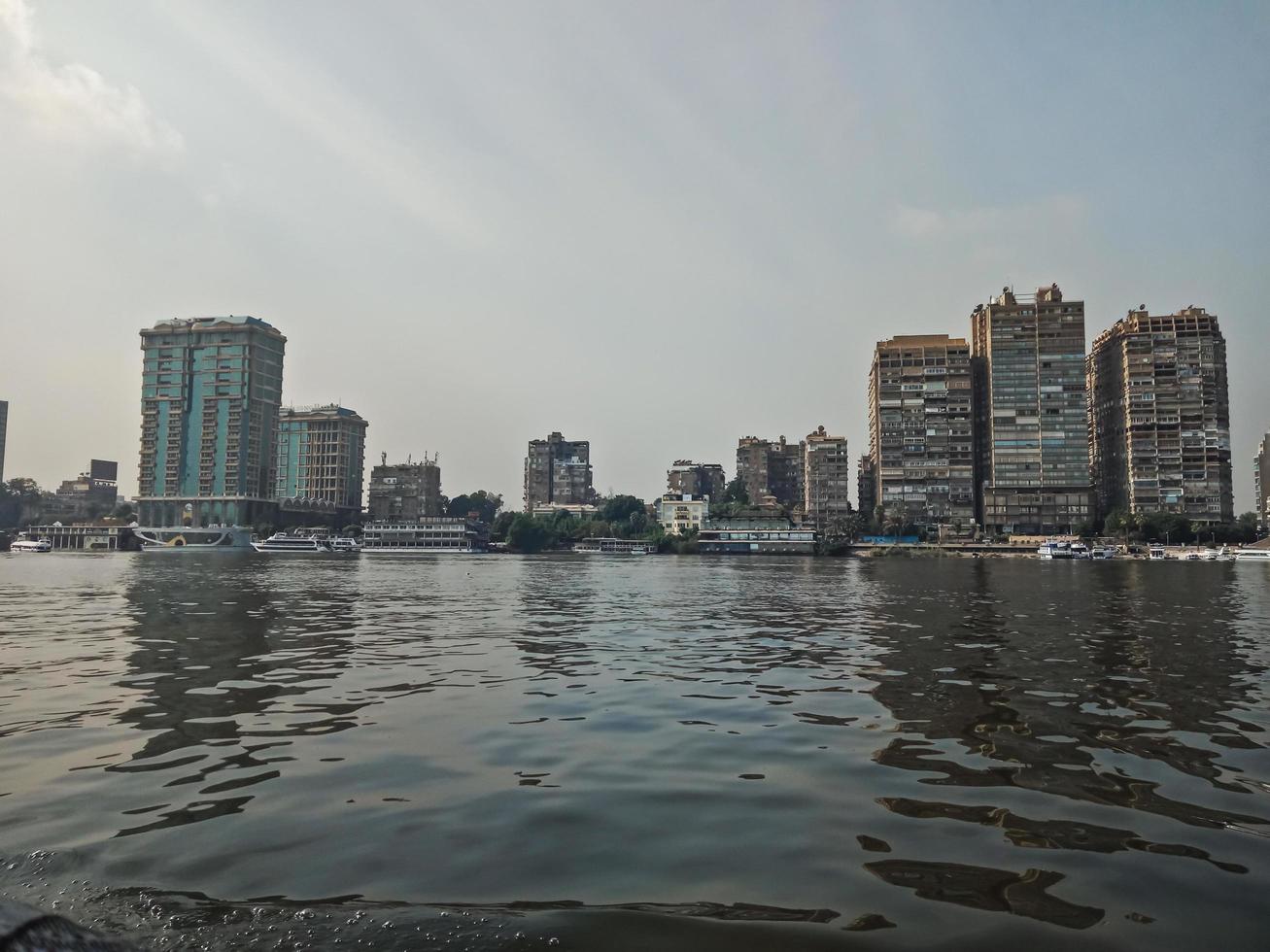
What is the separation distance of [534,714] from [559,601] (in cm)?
2568

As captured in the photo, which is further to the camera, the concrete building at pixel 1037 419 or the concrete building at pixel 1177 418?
the concrete building at pixel 1037 419

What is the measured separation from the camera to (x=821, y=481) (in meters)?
186

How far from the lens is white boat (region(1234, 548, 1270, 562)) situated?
122 m

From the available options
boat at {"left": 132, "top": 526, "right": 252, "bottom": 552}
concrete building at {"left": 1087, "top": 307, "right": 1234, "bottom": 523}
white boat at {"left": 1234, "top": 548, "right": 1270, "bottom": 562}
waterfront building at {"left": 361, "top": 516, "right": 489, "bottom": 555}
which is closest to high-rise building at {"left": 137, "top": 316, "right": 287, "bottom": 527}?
boat at {"left": 132, "top": 526, "right": 252, "bottom": 552}

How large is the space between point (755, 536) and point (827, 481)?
25.5 metres

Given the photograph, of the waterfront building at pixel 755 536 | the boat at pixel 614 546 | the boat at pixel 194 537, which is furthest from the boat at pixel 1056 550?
the boat at pixel 194 537

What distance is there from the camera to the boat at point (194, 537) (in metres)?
178

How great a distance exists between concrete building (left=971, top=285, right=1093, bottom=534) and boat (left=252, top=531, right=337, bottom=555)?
477ft

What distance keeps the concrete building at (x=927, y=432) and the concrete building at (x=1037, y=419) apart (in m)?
5.16

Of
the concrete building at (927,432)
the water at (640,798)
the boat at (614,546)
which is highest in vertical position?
the concrete building at (927,432)

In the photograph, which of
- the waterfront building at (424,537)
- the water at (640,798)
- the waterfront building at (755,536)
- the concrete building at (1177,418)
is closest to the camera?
the water at (640,798)

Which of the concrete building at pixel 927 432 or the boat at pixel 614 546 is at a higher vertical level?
the concrete building at pixel 927 432

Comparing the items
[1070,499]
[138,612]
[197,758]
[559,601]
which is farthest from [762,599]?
[1070,499]

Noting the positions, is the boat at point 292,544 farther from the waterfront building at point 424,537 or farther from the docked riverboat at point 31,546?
the docked riverboat at point 31,546
